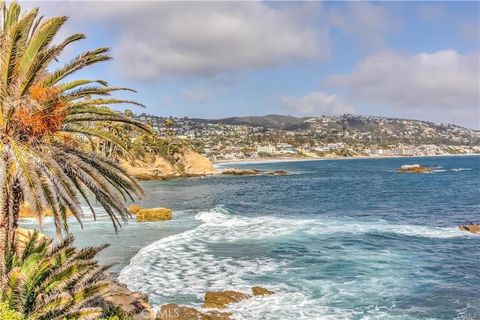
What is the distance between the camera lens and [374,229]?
3316 cm

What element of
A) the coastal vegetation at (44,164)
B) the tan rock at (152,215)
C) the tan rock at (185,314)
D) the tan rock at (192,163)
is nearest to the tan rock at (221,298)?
the tan rock at (185,314)

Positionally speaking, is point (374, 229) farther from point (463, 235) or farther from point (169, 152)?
point (169, 152)

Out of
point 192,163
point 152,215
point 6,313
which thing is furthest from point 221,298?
point 192,163

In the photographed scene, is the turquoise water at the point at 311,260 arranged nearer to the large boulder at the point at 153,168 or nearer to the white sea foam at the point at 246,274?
the white sea foam at the point at 246,274

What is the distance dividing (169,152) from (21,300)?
331 ft

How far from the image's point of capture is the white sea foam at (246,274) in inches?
642

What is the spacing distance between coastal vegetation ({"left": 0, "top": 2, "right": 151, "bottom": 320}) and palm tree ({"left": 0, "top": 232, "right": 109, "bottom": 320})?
0.02 meters

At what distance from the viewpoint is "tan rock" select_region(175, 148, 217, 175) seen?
112 m

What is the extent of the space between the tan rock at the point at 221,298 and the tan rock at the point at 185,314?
76 cm

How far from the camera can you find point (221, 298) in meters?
16.7

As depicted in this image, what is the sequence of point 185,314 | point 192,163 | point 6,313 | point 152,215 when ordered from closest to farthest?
point 6,313
point 185,314
point 152,215
point 192,163

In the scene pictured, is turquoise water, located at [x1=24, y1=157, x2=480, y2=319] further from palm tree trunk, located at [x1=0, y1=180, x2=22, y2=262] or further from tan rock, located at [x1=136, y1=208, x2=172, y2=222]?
palm tree trunk, located at [x1=0, y1=180, x2=22, y2=262]

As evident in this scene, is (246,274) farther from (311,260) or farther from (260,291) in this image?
(311,260)

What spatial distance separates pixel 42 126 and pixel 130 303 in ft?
21.5
